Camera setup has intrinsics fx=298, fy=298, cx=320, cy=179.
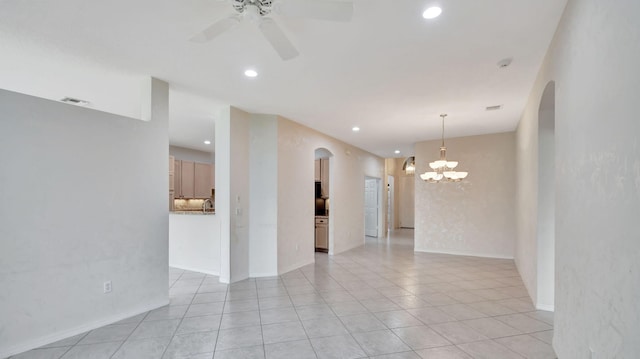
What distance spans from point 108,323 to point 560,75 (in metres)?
4.88

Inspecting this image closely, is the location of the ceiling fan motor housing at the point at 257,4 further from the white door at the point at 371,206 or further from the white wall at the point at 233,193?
the white door at the point at 371,206

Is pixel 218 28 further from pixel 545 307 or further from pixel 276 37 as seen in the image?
pixel 545 307

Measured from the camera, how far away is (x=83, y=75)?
3525 mm

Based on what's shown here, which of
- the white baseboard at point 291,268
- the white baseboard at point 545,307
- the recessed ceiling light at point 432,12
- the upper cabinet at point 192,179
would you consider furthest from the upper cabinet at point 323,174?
the recessed ceiling light at point 432,12

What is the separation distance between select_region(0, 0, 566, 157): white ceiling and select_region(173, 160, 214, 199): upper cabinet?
406 centimetres

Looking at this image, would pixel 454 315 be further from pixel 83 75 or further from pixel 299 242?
pixel 83 75

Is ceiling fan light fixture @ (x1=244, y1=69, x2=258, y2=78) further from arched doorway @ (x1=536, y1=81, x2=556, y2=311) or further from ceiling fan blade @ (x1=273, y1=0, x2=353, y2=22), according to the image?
arched doorway @ (x1=536, y1=81, x2=556, y2=311)

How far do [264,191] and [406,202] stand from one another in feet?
31.5

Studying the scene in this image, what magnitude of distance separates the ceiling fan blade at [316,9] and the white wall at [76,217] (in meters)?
2.53

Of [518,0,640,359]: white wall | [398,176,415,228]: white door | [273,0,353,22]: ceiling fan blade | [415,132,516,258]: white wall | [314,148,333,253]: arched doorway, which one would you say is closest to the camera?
[518,0,640,359]: white wall

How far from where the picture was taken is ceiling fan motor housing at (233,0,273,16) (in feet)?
6.34

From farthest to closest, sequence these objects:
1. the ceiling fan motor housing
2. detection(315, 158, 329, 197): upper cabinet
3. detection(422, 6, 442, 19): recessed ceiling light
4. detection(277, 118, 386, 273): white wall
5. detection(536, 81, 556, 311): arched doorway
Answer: detection(315, 158, 329, 197): upper cabinet, detection(277, 118, 386, 273): white wall, detection(536, 81, 556, 311): arched doorway, detection(422, 6, 442, 19): recessed ceiling light, the ceiling fan motor housing

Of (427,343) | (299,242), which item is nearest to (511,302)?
(427,343)

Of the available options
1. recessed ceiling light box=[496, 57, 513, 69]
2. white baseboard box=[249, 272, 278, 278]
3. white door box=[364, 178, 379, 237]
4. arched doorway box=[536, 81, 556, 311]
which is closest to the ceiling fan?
recessed ceiling light box=[496, 57, 513, 69]
